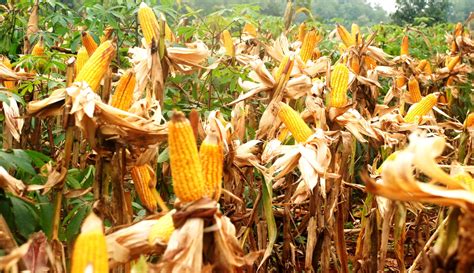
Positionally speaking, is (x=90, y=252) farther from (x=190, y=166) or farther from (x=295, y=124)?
(x=295, y=124)

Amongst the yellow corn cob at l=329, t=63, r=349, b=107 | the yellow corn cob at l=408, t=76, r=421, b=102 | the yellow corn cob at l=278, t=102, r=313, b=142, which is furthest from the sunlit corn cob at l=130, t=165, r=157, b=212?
the yellow corn cob at l=408, t=76, r=421, b=102

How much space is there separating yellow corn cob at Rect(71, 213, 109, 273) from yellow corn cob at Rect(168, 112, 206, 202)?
232 mm

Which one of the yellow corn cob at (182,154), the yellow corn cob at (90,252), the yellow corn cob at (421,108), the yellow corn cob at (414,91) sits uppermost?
the yellow corn cob at (182,154)

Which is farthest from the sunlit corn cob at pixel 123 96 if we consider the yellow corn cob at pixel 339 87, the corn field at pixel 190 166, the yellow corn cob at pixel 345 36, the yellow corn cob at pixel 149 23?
the yellow corn cob at pixel 345 36

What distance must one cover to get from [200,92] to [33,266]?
7.29 ft

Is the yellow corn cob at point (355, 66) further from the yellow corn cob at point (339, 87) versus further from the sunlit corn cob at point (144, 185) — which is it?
the sunlit corn cob at point (144, 185)

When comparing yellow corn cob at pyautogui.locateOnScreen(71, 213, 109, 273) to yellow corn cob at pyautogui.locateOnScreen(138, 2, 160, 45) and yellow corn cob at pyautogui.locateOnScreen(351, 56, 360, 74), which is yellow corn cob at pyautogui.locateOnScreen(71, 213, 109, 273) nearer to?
yellow corn cob at pyautogui.locateOnScreen(138, 2, 160, 45)

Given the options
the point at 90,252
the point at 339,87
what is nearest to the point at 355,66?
the point at 339,87

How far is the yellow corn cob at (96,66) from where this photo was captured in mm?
1603

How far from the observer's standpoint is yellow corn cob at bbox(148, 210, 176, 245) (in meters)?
1.24

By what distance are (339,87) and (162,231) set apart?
1.35 metres

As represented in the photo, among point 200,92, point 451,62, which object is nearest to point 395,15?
point 451,62

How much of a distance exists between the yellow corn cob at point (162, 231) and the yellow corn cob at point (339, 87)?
1.27 metres

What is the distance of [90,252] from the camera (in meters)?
0.93
